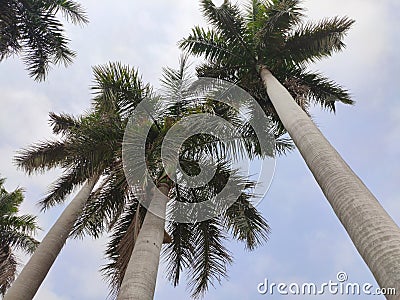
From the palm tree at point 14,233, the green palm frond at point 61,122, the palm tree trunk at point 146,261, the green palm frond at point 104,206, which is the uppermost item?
the green palm frond at point 61,122

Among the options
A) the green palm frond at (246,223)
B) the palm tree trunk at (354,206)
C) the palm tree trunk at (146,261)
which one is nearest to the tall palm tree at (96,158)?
the palm tree trunk at (146,261)

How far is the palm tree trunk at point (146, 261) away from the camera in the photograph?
6.62 m

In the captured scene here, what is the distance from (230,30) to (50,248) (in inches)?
330

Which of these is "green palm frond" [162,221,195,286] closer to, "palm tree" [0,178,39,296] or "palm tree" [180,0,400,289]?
"palm tree" [180,0,400,289]

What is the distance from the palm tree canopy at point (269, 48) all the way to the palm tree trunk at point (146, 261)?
18.5ft

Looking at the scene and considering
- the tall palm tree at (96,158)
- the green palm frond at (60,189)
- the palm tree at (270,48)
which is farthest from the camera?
the green palm frond at (60,189)

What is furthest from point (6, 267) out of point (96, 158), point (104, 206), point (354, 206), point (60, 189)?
point (354, 206)

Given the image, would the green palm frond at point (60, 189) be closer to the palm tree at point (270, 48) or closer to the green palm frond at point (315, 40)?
the palm tree at point (270, 48)

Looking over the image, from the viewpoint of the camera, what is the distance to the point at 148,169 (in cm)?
902

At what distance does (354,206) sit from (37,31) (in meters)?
12.7

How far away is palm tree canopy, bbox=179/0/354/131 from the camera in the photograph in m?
12.1

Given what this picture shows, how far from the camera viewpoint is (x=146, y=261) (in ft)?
24.0

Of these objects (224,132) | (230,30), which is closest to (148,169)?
(224,132)

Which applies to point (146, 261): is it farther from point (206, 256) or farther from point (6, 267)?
point (6, 267)
